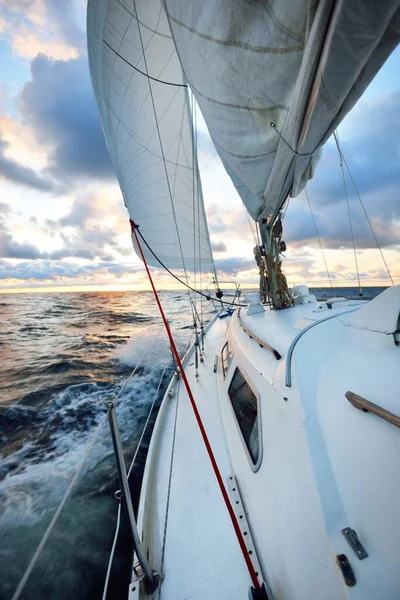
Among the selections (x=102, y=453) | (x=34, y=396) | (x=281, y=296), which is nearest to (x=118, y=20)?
(x=281, y=296)

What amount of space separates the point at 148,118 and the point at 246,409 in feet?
20.7

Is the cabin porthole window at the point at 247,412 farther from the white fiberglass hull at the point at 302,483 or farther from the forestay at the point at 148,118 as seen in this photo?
the forestay at the point at 148,118

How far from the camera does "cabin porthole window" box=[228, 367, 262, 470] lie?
1776mm

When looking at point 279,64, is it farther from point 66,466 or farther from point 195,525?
point 66,466

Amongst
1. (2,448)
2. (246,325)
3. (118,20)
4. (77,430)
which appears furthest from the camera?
(77,430)

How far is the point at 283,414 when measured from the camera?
151cm

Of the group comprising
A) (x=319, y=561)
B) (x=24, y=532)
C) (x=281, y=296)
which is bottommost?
(x=24, y=532)

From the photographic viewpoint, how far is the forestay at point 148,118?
12.4 feet

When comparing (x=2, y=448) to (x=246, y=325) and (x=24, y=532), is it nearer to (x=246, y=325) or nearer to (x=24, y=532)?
(x=24, y=532)

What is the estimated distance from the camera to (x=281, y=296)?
3.98m

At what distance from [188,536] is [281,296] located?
3234 mm

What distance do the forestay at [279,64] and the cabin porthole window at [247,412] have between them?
7.13ft

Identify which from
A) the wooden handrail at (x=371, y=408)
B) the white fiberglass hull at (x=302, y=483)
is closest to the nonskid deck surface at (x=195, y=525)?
the white fiberglass hull at (x=302, y=483)

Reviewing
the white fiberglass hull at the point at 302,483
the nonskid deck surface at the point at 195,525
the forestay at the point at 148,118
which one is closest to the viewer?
the white fiberglass hull at the point at 302,483
